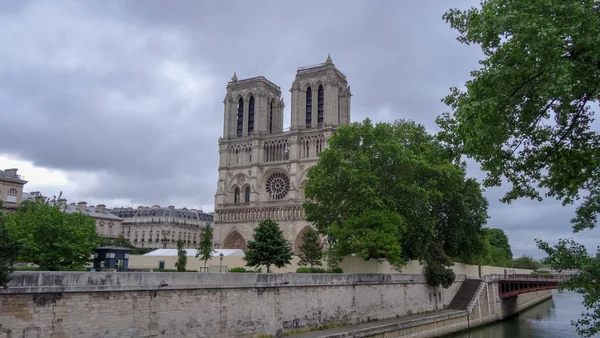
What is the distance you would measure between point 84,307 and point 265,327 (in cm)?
840

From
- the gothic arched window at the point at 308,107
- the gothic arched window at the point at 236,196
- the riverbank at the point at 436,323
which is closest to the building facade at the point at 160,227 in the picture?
the gothic arched window at the point at 236,196

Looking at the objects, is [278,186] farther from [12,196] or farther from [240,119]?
[12,196]

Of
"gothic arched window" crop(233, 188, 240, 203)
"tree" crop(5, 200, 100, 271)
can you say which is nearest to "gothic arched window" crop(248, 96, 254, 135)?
Result: "gothic arched window" crop(233, 188, 240, 203)

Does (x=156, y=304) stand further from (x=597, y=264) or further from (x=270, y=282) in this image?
(x=597, y=264)

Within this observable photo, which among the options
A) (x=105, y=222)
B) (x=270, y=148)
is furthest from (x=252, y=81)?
(x=105, y=222)

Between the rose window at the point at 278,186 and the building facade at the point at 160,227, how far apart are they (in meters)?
24.7

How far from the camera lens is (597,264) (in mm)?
12742

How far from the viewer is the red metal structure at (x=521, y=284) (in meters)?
43.6

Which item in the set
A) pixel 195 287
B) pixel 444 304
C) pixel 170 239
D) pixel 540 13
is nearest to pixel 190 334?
pixel 195 287

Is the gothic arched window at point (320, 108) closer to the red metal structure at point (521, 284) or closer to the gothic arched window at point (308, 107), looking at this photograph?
the gothic arched window at point (308, 107)

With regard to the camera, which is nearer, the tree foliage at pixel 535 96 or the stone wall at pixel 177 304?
the tree foliage at pixel 535 96

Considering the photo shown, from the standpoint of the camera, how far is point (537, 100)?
1327 cm

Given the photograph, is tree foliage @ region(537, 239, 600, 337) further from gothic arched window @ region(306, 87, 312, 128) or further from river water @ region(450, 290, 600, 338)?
gothic arched window @ region(306, 87, 312, 128)

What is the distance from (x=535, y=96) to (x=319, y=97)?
2456 inches
